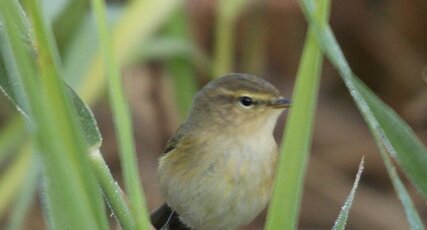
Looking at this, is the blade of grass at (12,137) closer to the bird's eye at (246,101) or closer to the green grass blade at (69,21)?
the green grass blade at (69,21)

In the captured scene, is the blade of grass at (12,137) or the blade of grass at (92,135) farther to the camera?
the blade of grass at (12,137)

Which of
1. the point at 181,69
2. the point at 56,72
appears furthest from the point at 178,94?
the point at 56,72

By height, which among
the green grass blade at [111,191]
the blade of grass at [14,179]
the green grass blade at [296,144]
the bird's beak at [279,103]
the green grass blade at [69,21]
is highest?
the green grass blade at [296,144]

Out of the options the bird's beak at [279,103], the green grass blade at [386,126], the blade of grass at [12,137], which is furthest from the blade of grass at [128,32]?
the green grass blade at [386,126]

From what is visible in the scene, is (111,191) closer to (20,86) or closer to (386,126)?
(20,86)

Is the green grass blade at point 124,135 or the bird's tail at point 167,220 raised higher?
the green grass blade at point 124,135

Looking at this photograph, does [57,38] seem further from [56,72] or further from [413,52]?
[56,72]

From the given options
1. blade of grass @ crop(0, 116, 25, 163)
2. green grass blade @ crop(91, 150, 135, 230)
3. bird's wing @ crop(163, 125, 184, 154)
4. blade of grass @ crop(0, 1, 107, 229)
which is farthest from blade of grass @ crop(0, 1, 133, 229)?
blade of grass @ crop(0, 116, 25, 163)
